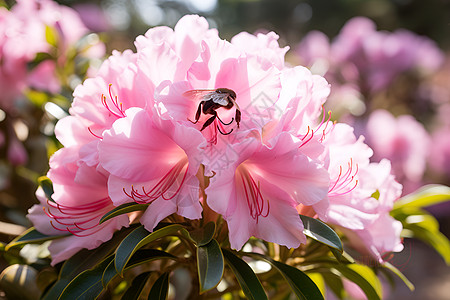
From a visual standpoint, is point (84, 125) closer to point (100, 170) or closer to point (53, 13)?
point (100, 170)

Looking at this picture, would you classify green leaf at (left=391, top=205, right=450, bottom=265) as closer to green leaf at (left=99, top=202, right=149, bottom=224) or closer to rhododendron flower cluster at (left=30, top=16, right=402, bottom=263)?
rhododendron flower cluster at (left=30, top=16, right=402, bottom=263)

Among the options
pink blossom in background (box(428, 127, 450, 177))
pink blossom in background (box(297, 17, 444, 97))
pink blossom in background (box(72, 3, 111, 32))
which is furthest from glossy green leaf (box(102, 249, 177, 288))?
pink blossom in background (box(72, 3, 111, 32))

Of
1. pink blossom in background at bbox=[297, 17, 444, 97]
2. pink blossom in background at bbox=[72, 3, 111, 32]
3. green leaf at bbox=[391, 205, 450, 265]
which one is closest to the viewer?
green leaf at bbox=[391, 205, 450, 265]

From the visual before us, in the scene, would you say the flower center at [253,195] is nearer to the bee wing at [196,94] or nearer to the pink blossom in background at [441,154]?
the bee wing at [196,94]

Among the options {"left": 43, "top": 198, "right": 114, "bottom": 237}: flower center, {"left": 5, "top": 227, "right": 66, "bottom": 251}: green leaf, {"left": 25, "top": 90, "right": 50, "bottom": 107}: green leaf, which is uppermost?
{"left": 43, "top": 198, "right": 114, "bottom": 237}: flower center

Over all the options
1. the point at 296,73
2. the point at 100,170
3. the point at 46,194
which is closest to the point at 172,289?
the point at 46,194

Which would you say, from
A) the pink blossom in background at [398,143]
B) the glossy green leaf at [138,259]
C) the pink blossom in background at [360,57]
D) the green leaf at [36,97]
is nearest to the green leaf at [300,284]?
the glossy green leaf at [138,259]

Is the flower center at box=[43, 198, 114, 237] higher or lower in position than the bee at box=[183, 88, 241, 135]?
lower
